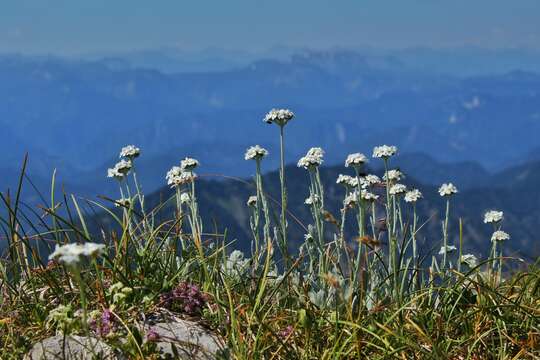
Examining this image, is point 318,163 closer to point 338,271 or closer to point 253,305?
point 338,271

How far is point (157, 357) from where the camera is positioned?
4758mm

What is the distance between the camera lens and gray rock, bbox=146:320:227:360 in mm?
4887

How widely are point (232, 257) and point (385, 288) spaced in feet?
5.58

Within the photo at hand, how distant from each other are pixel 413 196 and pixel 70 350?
11.5 feet

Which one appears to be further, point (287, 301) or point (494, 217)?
point (494, 217)

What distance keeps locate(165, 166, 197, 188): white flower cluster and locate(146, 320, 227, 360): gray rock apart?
1.73m

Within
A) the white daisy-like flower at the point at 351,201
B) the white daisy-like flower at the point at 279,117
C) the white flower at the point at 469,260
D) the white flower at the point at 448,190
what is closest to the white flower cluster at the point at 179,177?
the white daisy-like flower at the point at 279,117

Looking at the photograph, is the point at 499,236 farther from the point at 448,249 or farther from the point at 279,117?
the point at 279,117

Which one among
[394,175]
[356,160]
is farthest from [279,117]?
[394,175]

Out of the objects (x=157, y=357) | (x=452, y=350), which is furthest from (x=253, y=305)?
(x=452, y=350)

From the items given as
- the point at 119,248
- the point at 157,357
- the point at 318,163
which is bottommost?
the point at 157,357

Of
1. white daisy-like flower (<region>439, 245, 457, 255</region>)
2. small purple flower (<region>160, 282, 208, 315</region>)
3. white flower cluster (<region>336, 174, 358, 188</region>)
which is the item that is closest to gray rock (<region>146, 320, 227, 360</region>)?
small purple flower (<region>160, 282, 208, 315</region>)

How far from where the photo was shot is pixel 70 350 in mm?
4859

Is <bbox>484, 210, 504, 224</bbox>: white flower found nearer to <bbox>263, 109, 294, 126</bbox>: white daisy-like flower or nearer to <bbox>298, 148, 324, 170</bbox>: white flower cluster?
<bbox>298, 148, 324, 170</bbox>: white flower cluster
